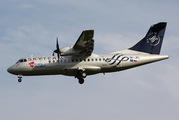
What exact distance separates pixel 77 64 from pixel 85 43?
108 inches

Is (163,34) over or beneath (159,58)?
over

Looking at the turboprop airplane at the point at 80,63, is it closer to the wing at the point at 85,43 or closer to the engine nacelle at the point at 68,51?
the wing at the point at 85,43

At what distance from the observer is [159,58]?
23094mm

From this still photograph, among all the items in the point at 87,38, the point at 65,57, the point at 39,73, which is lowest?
the point at 39,73

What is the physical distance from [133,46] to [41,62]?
1001cm

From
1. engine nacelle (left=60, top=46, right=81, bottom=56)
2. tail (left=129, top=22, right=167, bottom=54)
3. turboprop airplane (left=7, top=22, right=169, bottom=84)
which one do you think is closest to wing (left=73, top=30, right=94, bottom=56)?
turboprop airplane (left=7, top=22, right=169, bottom=84)

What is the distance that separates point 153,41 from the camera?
81.5 feet

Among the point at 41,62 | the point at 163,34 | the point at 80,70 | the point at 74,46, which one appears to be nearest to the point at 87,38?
the point at 74,46

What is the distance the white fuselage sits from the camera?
22312 mm

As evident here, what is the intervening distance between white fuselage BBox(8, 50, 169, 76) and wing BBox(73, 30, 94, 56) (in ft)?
3.41

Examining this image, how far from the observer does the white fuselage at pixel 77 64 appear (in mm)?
22312

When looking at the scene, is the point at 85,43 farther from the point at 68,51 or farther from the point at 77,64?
the point at 77,64

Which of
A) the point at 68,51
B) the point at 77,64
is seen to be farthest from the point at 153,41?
the point at 68,51

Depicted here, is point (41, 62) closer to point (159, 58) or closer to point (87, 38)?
point (87, 38)
